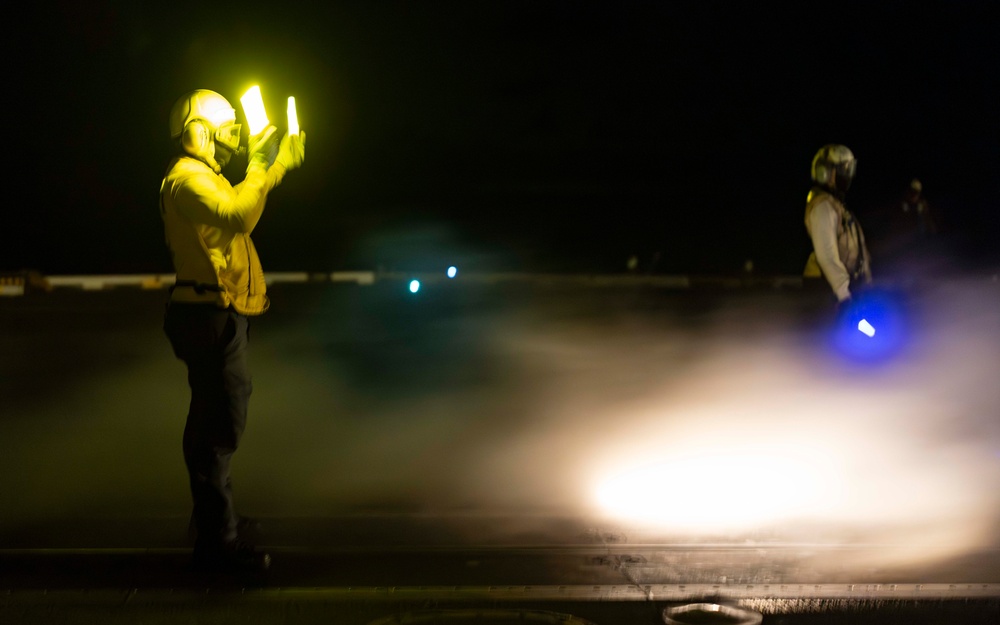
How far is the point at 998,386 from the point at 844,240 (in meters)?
4.70

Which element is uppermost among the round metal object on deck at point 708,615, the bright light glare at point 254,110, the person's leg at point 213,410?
the bright light glare at point 254,110

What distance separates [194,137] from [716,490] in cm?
356

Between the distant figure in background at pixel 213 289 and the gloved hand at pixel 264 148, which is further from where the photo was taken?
the gloved hand at pixel 264 148

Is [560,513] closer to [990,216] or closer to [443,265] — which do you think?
[443,265]

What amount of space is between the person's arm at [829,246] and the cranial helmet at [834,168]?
143 mm

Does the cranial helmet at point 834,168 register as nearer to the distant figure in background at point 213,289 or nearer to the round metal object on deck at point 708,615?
the round metal object on deck at point 708,615

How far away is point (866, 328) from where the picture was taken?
695 centimetres

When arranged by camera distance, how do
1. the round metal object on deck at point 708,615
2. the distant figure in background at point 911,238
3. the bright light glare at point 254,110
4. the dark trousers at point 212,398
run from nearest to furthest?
the round metal object on deck at point 708,615 → the dark trousers at point 212,398 → the bright light glare at point 254,110 → the distant figure in background at point 911,238

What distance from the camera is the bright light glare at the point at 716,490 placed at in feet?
21.3

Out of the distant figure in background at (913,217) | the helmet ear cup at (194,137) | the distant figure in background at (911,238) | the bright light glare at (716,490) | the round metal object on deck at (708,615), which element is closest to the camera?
the round metal object on deck at (708,615)

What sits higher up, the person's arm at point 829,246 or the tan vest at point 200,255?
the person's arm at point 829,246

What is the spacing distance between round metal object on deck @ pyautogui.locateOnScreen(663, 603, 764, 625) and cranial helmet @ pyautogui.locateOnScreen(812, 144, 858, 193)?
2.89 metres

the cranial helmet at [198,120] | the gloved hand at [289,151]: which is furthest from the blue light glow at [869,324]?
the cranial helmet at [198,120]

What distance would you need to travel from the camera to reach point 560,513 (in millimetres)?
6664
